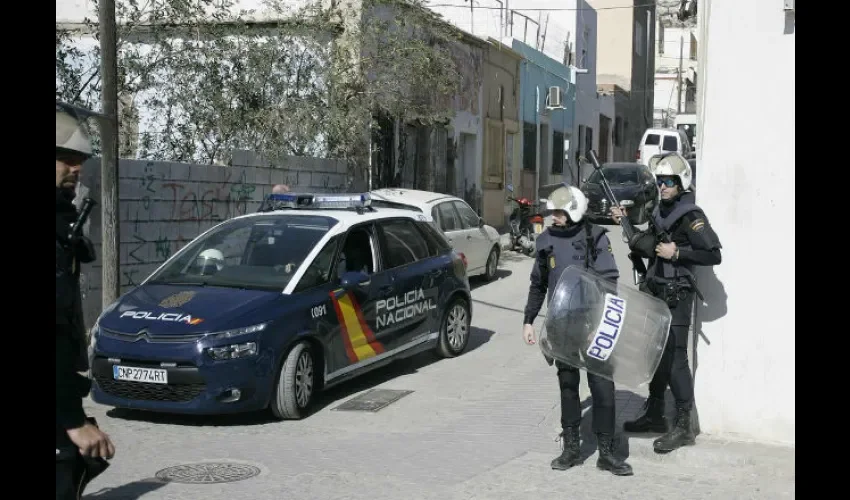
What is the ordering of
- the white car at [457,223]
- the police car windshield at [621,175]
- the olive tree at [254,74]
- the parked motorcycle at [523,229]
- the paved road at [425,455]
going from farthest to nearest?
A: the police car windshield at [621,175] → the parked motorcycle at [523,229] → the olive tree at [254,74] → the white car at [457,223] → the paved road at [425,455]

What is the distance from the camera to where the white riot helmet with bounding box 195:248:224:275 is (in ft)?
30.3

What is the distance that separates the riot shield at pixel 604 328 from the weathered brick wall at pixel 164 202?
6.75 metres

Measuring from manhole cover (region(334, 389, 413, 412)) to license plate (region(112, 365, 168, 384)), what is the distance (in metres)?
1.69

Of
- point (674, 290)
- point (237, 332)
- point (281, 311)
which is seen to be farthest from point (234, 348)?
point (674, 290)

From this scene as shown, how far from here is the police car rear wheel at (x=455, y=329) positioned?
11.1 m

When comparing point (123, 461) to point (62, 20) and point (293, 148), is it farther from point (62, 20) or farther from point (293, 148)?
point (62, 20)

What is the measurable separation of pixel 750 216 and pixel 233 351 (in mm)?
4017

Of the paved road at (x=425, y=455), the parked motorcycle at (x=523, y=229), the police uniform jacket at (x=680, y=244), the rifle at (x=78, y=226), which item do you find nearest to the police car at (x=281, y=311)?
the paved road at (x=425, y=455)

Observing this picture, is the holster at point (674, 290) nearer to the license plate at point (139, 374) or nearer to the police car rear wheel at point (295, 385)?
the police car rear wheel at point (295, 385)

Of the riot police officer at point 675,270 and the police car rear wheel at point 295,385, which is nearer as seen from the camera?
the riot police officer at point 675,270

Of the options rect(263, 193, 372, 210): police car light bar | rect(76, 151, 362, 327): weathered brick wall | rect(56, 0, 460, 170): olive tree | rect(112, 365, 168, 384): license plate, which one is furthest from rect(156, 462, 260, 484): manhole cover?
rect(56, 0, 460, 170): olive tree

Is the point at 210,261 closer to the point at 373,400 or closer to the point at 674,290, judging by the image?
the point at 373,400

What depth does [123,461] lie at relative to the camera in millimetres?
7215

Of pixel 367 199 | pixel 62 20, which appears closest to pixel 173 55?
pixel 62 20
